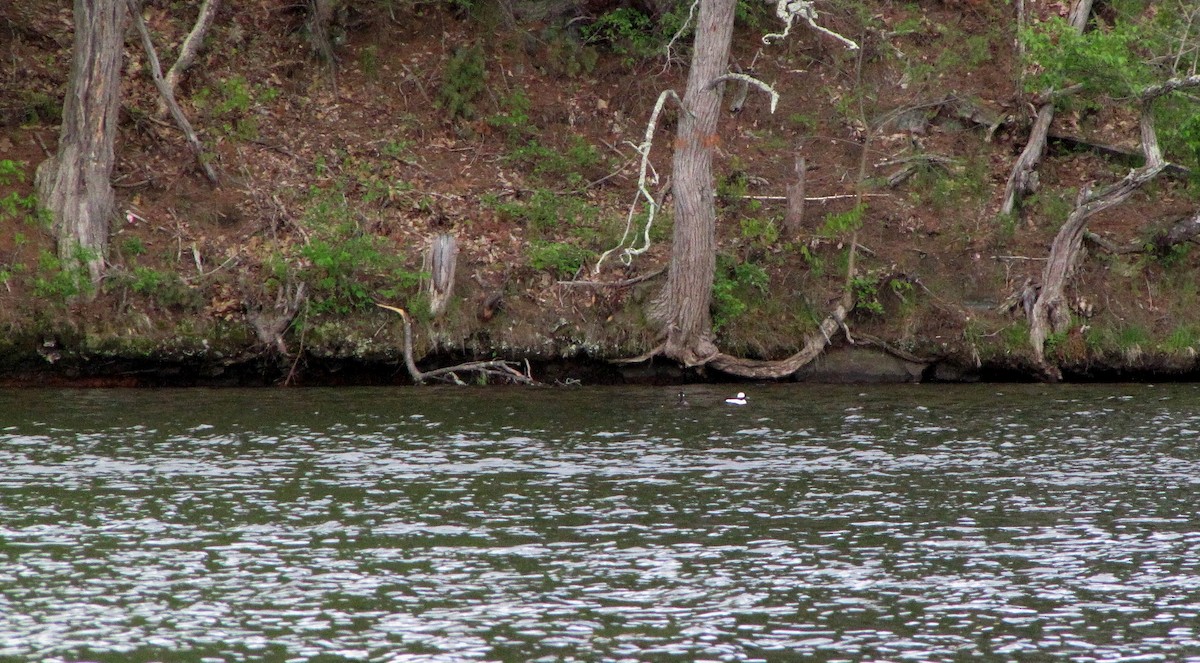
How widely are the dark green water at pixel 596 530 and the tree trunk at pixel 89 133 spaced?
11.9 feet

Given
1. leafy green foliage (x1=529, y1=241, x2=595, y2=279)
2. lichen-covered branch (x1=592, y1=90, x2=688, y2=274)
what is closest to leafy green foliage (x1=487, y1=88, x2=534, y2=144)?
lichen-covered branch (x1=592, y1=90, x2=688, y2=274)

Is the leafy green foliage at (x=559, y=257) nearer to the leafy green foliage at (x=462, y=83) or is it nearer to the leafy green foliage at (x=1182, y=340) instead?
the leafy green foliage at (x=462, y=83)

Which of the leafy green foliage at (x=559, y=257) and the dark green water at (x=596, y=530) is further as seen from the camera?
the leafy green foliage at (x=559, y=257)

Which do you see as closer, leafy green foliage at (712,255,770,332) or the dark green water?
the dark green water

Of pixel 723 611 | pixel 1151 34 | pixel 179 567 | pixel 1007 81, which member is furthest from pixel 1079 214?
pixel 179 567

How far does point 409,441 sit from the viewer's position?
1647 centimetres

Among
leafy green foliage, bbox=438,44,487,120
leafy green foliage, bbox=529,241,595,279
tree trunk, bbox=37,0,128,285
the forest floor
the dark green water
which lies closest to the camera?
the dark green water

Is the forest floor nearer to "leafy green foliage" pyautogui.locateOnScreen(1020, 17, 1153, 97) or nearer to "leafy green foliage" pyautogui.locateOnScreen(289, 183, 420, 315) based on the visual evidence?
"leafy green foliage" pyautogui.locateOnScreen(289, 183, 420, 315)

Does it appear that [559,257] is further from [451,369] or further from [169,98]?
[169,98]

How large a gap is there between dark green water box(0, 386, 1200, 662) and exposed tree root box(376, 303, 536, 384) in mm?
1702

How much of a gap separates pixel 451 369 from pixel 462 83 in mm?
7255

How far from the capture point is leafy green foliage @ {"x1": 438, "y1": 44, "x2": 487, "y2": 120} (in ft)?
85.4

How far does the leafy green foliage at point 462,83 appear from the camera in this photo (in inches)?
1024

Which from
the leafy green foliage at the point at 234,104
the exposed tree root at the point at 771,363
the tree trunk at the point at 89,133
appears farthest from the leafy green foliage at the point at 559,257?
the tree trunk at the point at 89,133
